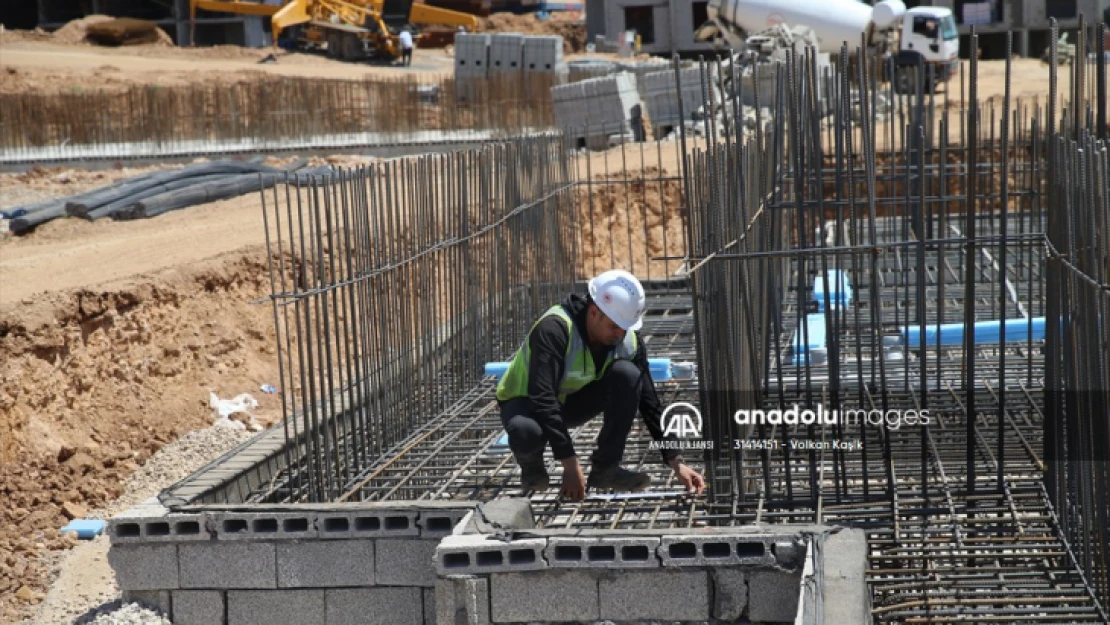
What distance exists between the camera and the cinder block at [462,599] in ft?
18.2

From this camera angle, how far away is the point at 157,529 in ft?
21.0

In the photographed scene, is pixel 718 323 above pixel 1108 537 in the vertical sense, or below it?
above

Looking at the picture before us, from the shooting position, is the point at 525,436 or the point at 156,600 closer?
the point at 525,436

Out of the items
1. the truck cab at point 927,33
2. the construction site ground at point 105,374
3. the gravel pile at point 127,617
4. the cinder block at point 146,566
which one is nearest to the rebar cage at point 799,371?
the cinder block at point 146,566

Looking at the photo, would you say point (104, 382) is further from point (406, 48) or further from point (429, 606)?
point (406, 48)

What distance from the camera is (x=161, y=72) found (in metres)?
36.9

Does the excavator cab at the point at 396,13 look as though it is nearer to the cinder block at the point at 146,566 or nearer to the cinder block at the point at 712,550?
the cinder block at the point at 146,566

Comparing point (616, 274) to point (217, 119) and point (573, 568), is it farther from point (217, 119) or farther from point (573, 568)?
point (217, 119)

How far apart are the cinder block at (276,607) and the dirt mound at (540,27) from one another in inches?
1766

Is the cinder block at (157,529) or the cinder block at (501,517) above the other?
the cinder block at (501,517)

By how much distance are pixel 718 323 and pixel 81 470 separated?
6422mm

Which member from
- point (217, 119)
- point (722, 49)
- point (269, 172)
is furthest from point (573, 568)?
point (722, 49)

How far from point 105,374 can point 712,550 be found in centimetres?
747

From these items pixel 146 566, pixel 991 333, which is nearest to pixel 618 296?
pixel 146 566
